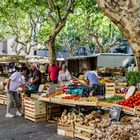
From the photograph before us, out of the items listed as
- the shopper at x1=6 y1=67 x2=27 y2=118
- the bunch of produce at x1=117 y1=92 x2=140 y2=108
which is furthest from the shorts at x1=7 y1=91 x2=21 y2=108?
the bunch of produce at x1=117 y1=92 x2=140 y2=108

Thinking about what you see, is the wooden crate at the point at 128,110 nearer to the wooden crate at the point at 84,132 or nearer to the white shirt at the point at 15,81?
the wooden crate at the point at 84,132

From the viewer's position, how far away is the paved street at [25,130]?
1080 centimetres

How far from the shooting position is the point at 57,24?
20094mm

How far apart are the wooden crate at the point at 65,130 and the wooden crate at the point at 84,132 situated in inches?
7.6

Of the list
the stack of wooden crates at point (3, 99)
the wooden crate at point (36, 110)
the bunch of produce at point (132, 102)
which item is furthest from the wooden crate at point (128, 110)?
the stack of wooden crates at point (3, 99)

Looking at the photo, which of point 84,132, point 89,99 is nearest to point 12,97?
point 89,99

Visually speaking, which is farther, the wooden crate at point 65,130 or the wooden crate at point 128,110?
the wooden crate at point 65,130

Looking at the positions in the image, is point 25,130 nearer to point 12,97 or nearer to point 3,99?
point 12,97

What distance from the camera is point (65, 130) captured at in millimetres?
10812

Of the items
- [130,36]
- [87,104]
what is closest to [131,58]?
[87,104]

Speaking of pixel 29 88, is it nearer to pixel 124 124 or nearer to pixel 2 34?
pixel 124 124

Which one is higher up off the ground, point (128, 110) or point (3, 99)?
point (128, 110)

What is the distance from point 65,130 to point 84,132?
0.71m

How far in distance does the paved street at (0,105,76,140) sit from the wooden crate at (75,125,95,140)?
32 centimetres
